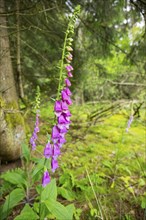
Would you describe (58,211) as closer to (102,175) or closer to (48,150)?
(48,150)

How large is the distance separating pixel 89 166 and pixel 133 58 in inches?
94.7

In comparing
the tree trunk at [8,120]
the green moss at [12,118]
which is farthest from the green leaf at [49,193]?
the green moss at [12,118]

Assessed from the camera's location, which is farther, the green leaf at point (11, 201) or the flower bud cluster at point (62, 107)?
the green leaf at point (11, 201)

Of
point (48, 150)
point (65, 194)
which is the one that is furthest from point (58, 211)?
point (65, 194)

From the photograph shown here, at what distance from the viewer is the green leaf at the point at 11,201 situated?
6.46ft

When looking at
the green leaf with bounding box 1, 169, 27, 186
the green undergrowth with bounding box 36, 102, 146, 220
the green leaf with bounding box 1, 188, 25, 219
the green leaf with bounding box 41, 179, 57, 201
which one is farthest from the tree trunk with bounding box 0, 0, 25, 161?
the green leaf with bounding box 41, 179, 57, 201

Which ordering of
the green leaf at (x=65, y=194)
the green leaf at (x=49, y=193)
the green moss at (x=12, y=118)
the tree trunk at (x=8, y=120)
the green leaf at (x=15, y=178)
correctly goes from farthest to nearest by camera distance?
the green moss at (x=12, y=118)
the tree trunk at (x=8, y=120)
the green leaf at (x=65, y=194)
the green leaf at (x=15, y=178)
the green leaf at (x=49, y=193)

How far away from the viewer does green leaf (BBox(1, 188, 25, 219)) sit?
197cm

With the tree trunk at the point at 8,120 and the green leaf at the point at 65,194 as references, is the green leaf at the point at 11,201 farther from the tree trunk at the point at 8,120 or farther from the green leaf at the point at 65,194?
the tree trunk at the point at 8,120

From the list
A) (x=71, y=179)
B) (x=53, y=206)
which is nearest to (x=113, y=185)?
(x=71, y=179)

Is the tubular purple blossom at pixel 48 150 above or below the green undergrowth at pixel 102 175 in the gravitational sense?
above

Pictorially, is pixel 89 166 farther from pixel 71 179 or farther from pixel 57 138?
pixel 57 138

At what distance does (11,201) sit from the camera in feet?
6.73

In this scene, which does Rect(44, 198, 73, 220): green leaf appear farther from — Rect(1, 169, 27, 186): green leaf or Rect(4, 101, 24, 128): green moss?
Rect(4, 101, 24, 128): green moss
